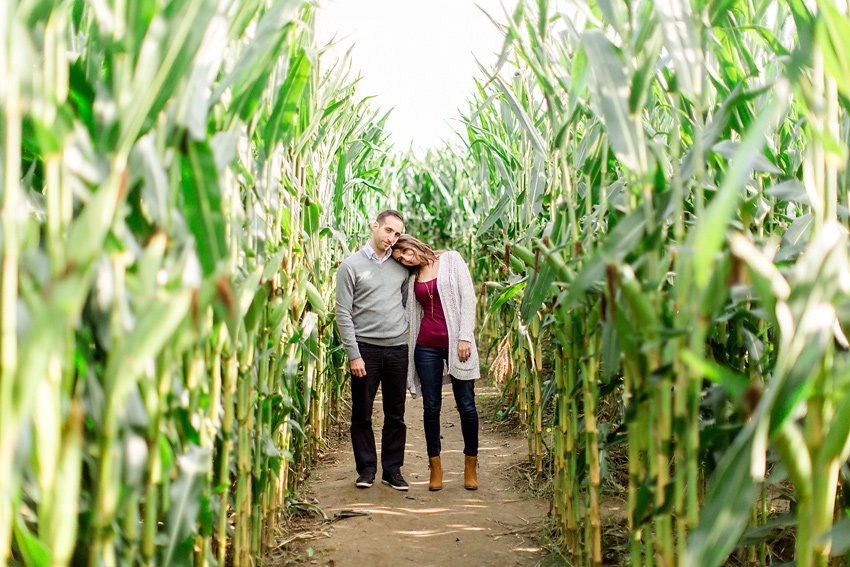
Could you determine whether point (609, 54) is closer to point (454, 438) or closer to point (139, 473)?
point (139, 473)

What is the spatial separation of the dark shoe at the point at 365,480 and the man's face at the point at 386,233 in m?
1.21

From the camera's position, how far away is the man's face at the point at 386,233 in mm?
3283

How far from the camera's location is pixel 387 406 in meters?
3.34

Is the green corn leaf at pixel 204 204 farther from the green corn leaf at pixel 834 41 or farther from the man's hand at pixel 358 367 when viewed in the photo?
the man's hand at pixel 358 367

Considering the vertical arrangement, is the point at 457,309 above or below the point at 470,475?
above

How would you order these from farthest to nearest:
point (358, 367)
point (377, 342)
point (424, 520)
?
point (377, 342), point (358, 367), point (424, 520)

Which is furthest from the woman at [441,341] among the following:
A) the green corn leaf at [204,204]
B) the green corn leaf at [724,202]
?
the green corn leaf at [724,202]

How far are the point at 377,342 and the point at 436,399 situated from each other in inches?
17.6

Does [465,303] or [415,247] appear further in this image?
[415,247]

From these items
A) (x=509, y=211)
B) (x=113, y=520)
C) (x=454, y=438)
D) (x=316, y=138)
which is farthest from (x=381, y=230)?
(x=113, y=520)

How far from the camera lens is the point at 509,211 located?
448 centimetres

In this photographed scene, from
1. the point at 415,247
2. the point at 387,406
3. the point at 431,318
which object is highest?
the point at 415,247

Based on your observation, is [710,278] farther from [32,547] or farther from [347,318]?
[347,318]

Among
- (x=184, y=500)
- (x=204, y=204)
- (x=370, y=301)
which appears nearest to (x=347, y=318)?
(x=370, y=301)
